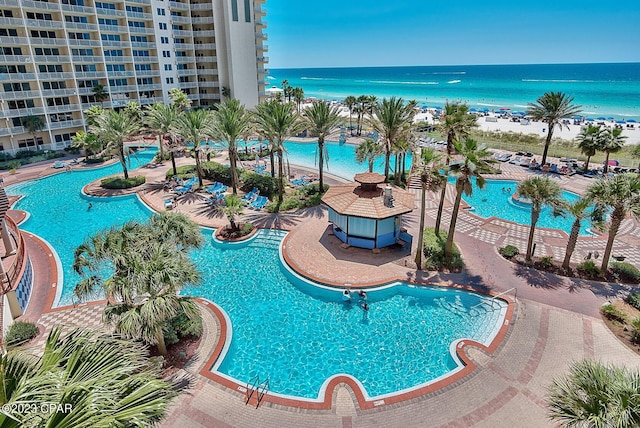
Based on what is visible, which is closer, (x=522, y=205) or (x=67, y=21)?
(x=522, y=205)

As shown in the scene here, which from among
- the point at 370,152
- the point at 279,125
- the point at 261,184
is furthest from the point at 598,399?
the point at 261,184

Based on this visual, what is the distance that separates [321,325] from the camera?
18.2 m

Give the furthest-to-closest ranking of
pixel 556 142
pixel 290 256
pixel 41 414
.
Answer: pixel 556 142 < pixel 290 256 < pixel 41 414

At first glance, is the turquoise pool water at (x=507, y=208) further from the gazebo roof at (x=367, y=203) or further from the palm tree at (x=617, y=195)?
the gazebo roof at (x=367, y=203)

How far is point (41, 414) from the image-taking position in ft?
15.6

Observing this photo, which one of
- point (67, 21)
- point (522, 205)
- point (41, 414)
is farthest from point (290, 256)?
point (67, 21)

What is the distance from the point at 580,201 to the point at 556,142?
41.9 m

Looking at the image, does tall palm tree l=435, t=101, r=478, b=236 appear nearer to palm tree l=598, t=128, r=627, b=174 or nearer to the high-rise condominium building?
palm tree l=598, t=128, r=627, b=174

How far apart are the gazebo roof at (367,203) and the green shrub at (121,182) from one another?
23.0 metres

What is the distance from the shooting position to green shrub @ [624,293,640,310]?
1839 cm

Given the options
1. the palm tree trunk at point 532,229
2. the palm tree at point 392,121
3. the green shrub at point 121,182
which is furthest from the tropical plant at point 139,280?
the green shrub at point 121,182

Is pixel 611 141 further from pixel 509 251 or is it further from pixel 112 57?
pixel 112 57

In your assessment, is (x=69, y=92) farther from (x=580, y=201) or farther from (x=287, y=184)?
(x=580, y=201)

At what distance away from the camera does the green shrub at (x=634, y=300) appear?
60.3ft
